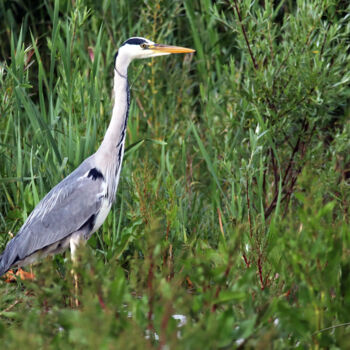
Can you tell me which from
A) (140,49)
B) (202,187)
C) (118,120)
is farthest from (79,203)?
(202,187)

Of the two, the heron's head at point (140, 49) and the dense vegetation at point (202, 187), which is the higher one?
the heron's head at point (140, 49)

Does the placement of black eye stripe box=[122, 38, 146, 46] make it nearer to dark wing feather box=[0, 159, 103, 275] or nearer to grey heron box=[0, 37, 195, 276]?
grey heron box=[0, 37, 195, 276]

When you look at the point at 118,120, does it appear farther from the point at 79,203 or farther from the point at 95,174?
the point at 79,203

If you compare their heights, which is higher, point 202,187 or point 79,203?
point 79,203

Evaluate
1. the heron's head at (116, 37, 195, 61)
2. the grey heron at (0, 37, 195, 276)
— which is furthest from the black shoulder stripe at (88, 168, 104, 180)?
the heron's head at (116, 37, 195, 61)

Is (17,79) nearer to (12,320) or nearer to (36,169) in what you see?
(36,169)

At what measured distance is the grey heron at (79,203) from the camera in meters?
3.65

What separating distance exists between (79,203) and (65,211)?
0.31ft

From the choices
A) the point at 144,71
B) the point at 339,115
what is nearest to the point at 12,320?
the point at 144,71

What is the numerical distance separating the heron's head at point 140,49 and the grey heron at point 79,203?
0.54 ft

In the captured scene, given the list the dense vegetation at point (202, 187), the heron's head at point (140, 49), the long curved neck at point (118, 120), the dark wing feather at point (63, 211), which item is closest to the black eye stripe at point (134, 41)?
Result: the heron's head at point (140, 49)

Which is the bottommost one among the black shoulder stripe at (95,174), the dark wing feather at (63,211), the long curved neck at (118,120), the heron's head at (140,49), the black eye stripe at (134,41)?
the dark wing feather at (63,211)

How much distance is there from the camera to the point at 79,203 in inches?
145

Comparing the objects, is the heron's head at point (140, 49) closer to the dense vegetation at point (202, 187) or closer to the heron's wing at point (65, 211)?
the dense vegetation at point (202, 187)
